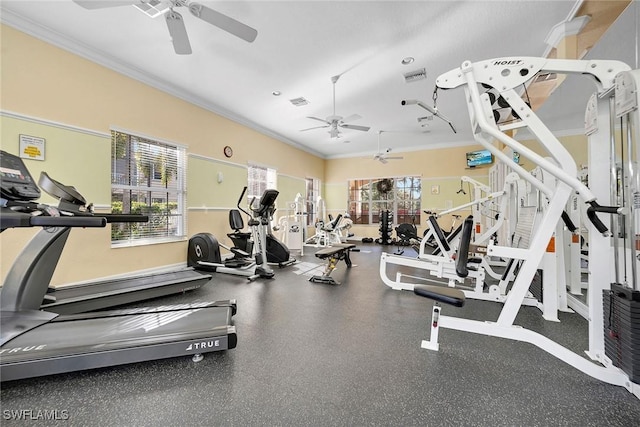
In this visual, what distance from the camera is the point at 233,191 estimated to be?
5.65 metres

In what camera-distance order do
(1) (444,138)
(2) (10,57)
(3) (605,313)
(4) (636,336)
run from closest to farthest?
(4) (636,336), (3) (605,313), (2) (10,57), (1) (444,138)

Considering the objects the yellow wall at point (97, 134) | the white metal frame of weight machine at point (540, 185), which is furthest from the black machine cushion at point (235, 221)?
the white metal frame of weight machine at point (540, 185)

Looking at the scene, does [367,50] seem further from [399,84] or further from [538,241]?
[538,241]

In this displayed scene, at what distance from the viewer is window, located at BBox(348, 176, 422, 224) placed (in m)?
8.78

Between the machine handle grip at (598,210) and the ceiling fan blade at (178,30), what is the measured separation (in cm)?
340

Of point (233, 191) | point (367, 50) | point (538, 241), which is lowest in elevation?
point (538, 241)

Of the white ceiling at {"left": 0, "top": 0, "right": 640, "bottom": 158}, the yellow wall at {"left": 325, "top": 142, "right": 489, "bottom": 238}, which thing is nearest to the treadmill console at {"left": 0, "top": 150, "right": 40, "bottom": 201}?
the white ceiling at {"left": 0, "top": 0, "right": 640, "bottom": 158}

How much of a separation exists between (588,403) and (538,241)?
908 millimetres

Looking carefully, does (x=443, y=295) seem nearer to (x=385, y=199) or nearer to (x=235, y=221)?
(x=235, y=221)

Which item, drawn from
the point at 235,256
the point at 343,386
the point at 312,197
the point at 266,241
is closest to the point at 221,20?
the point at 343,386

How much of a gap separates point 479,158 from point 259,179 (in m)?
6.42

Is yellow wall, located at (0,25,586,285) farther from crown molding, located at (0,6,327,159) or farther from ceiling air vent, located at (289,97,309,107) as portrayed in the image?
ceiling air vent, located at (289,97,309,107)

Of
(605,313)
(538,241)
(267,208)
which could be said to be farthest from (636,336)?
(267,208)

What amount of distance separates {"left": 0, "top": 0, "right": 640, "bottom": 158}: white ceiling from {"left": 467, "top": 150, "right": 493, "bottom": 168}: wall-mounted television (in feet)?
10.1
